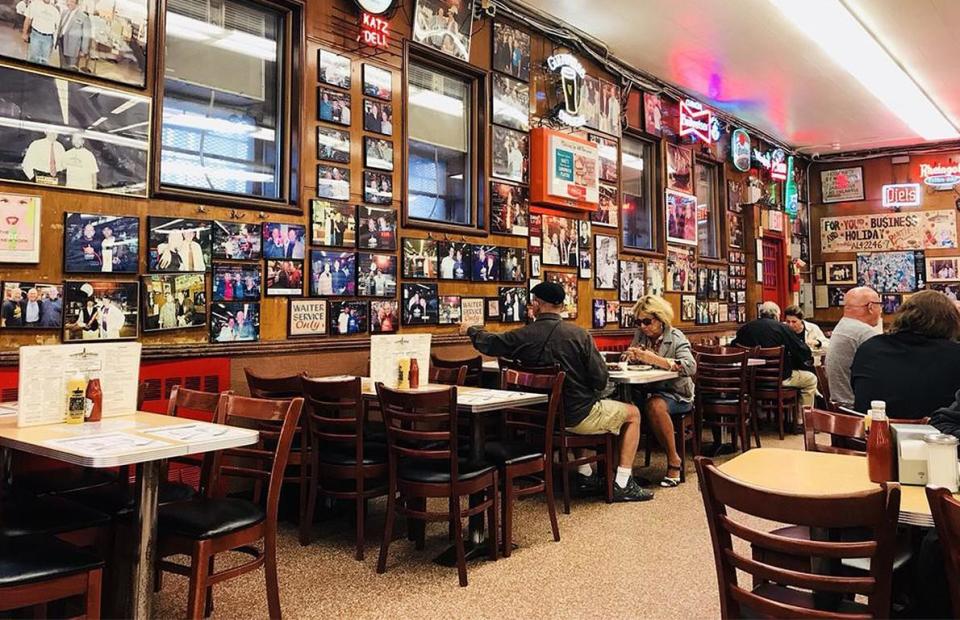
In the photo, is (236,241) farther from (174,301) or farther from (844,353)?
(844,353)

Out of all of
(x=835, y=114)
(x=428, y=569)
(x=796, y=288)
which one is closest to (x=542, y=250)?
(x=428, y=569)

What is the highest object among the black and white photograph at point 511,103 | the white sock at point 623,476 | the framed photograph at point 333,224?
the black and white photograph at point 511,103

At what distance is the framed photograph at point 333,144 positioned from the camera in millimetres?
4926

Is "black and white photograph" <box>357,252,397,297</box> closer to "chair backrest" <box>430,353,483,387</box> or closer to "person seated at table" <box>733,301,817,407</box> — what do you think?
"chair backrest" <box>430,353,483,387</box>

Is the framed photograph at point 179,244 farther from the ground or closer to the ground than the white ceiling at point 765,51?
closer to the ground

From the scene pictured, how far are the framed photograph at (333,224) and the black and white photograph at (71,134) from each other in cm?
118

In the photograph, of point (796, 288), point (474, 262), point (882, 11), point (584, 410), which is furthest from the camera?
point (796, 288)

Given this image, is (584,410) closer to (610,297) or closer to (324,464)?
(324,464)

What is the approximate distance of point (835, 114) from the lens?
9.70m

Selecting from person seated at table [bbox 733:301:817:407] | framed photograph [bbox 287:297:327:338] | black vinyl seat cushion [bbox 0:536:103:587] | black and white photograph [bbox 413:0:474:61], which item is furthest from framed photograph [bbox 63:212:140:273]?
person seated at table [bbox 733:301:817:407]

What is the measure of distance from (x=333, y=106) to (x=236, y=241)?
1306 mm

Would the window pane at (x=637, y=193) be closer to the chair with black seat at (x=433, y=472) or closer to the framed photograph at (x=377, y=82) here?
the framed photograph at (x=377, y=82)

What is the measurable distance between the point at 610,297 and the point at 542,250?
1.35 meters

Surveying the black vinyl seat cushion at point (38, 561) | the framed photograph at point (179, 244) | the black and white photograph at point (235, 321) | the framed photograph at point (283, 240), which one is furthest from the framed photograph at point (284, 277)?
the black vinyl seat cushion at point (38, 561)
